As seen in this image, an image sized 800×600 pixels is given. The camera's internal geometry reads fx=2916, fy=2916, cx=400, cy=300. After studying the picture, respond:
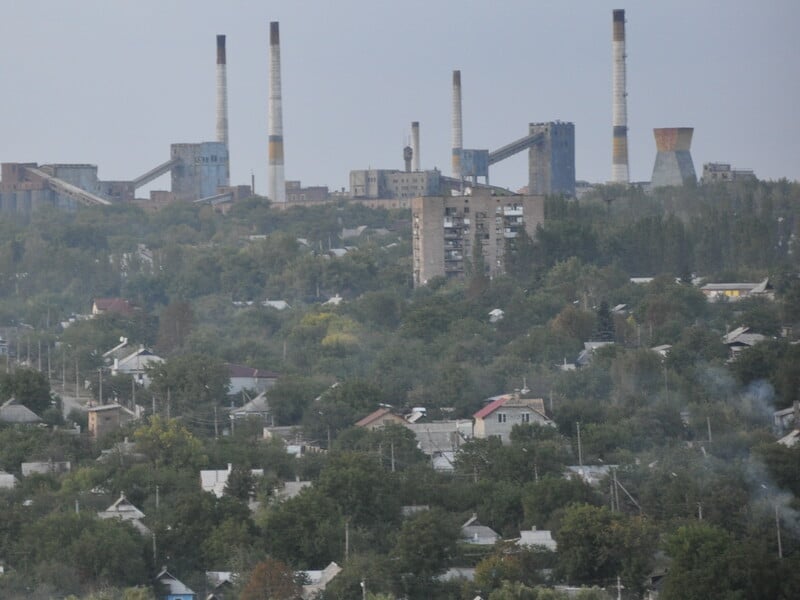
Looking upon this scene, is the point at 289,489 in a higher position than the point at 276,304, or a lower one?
lower

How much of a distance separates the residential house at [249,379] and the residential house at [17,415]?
3467 mm

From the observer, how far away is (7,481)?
2794 cm

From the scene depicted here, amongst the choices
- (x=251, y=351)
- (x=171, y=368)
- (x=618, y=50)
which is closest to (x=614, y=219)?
(x=618, y=50)

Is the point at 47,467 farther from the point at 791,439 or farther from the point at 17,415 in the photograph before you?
the point at 791,439

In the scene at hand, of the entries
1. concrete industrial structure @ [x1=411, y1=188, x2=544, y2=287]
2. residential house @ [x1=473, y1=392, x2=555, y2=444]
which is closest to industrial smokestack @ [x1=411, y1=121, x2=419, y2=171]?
concrete industrial structure @ [x1=411, y1=188, x2=544, y2=287]

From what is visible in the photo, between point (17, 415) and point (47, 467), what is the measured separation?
4.16 m

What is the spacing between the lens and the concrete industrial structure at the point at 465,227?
54406mm

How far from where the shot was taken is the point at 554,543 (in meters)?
23.8

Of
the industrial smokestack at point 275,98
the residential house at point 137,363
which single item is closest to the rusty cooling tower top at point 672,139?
the industrial smokestack at point 275,98

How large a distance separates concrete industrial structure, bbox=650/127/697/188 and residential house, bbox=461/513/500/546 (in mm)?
49174

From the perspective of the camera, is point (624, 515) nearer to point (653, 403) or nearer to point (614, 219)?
point (653, 403)

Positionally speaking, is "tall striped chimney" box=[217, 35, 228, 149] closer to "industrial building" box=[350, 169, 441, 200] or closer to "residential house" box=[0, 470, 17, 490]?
"industrial building" box=[350, 169, 441, 200]

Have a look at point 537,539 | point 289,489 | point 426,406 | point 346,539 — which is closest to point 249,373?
point 426,406

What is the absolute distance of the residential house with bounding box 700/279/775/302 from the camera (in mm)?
43362
